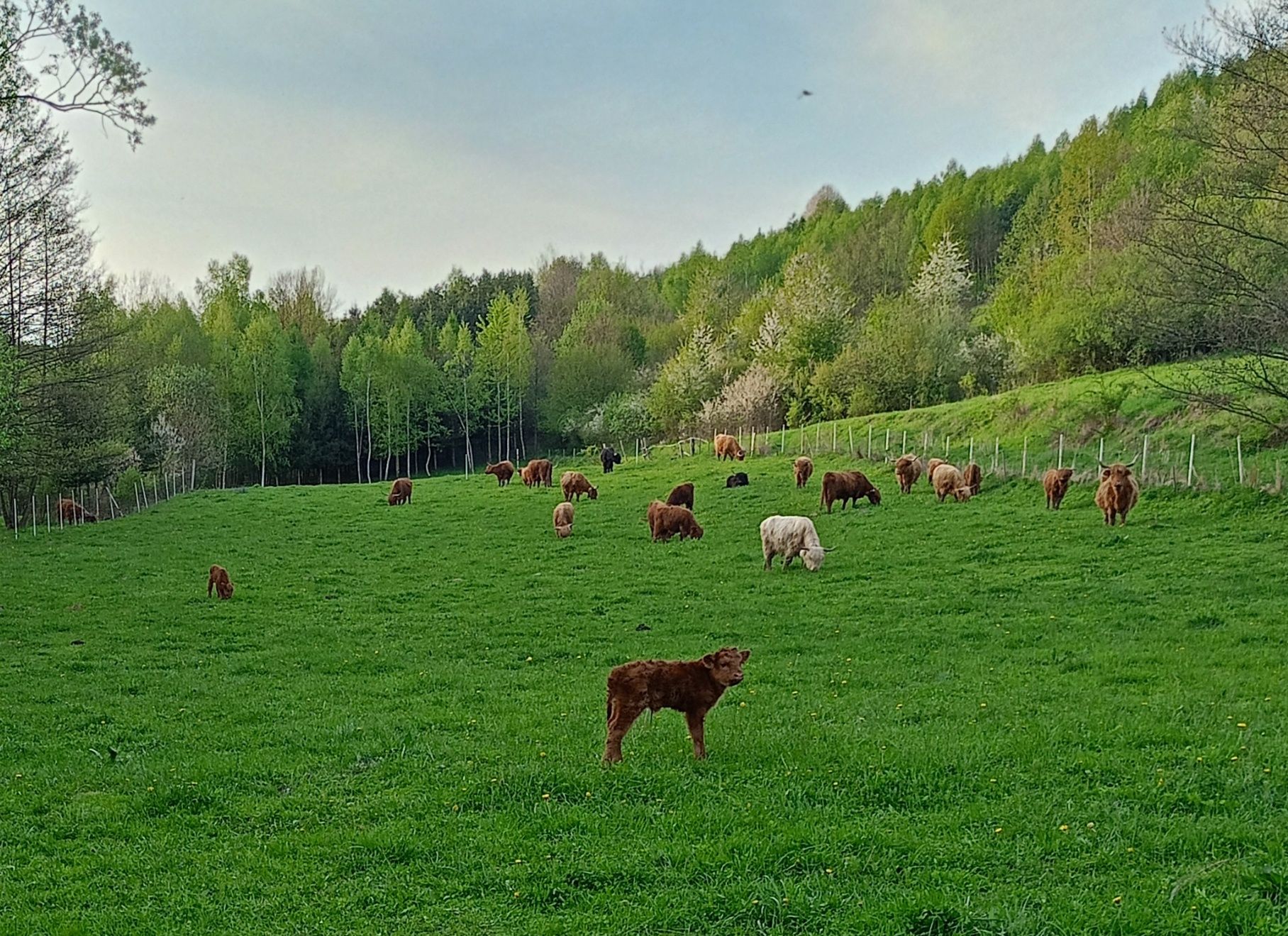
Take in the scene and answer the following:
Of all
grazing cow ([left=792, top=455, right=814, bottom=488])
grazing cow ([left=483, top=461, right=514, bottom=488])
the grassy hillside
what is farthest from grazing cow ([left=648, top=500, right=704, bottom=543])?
grazing cow ([left=483, top=461, right=514, bottom=488])

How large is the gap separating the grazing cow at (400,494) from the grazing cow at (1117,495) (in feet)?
90.2

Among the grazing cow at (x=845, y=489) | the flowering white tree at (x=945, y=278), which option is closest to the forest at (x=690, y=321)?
the flowering white tree at (x=945, y=278)

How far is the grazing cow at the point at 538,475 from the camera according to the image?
4284 cm

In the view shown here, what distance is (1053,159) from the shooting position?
91.7 m

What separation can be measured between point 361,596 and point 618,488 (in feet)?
62.9

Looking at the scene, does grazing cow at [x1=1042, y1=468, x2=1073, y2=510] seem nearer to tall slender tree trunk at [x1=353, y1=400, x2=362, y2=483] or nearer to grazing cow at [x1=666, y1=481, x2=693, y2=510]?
grazing cow at [x1=666, y1=481, x2=693, y2=510]

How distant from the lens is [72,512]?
127 feet

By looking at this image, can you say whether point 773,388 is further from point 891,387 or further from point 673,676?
point 673,676

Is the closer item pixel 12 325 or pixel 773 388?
pixel 12 325

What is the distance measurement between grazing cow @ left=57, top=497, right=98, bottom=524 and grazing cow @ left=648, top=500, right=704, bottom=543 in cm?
2497

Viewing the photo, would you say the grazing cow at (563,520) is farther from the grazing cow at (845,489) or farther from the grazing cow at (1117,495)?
the grazing cow at (1117,495)

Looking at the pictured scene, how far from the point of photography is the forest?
61.1 feet

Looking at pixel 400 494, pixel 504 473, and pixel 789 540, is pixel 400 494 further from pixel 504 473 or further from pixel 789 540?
pixel 789 540

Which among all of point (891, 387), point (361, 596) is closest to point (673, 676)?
point (361, 596)
